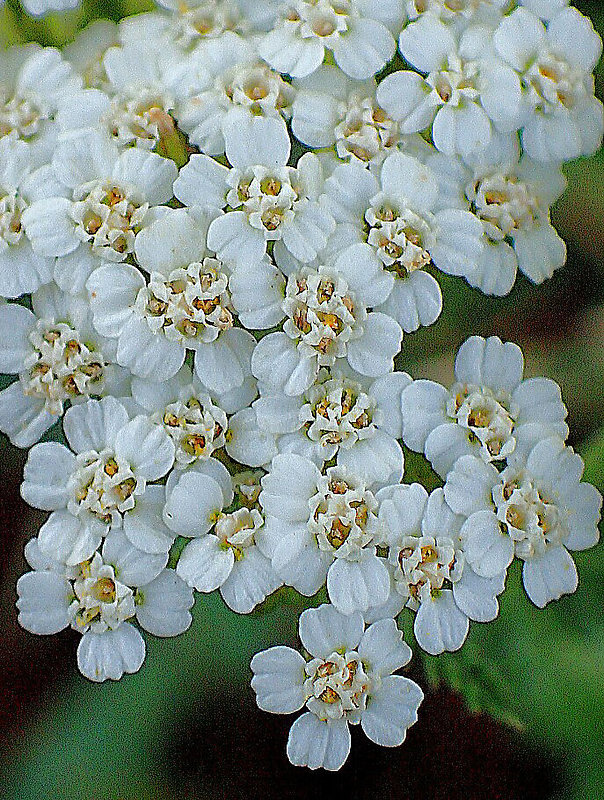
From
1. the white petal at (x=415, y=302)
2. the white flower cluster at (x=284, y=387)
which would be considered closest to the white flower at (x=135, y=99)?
the white flower cluster at (x=284, y=387)

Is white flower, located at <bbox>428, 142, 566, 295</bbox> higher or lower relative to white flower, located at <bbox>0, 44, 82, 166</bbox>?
lower

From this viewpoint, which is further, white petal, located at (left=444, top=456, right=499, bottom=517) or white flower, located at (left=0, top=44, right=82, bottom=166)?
white flower, located at (left=0, top=44, right=82, bottom=166)

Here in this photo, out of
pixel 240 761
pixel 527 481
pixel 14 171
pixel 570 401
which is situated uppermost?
pixel 14 171

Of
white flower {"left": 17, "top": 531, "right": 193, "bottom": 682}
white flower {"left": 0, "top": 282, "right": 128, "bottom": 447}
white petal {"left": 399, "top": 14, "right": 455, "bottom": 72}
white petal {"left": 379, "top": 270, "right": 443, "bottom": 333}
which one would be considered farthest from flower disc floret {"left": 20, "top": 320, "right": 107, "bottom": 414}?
white petal {"left": 399, "top": 14, "right": 455, "bottom": 72}

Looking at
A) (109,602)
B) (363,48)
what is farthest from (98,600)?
(363,48)

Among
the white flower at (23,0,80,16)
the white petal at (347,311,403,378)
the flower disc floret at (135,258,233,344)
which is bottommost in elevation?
the white petal at (347,311,403,378)

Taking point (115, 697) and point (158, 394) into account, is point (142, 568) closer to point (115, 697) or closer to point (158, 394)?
point (158, 394)

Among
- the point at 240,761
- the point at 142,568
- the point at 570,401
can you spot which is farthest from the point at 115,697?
the point at 570,401

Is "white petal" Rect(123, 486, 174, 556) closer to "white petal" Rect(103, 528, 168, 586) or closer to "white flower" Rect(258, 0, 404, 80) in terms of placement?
"white petal" Rect(103, 528, 168, 586)
